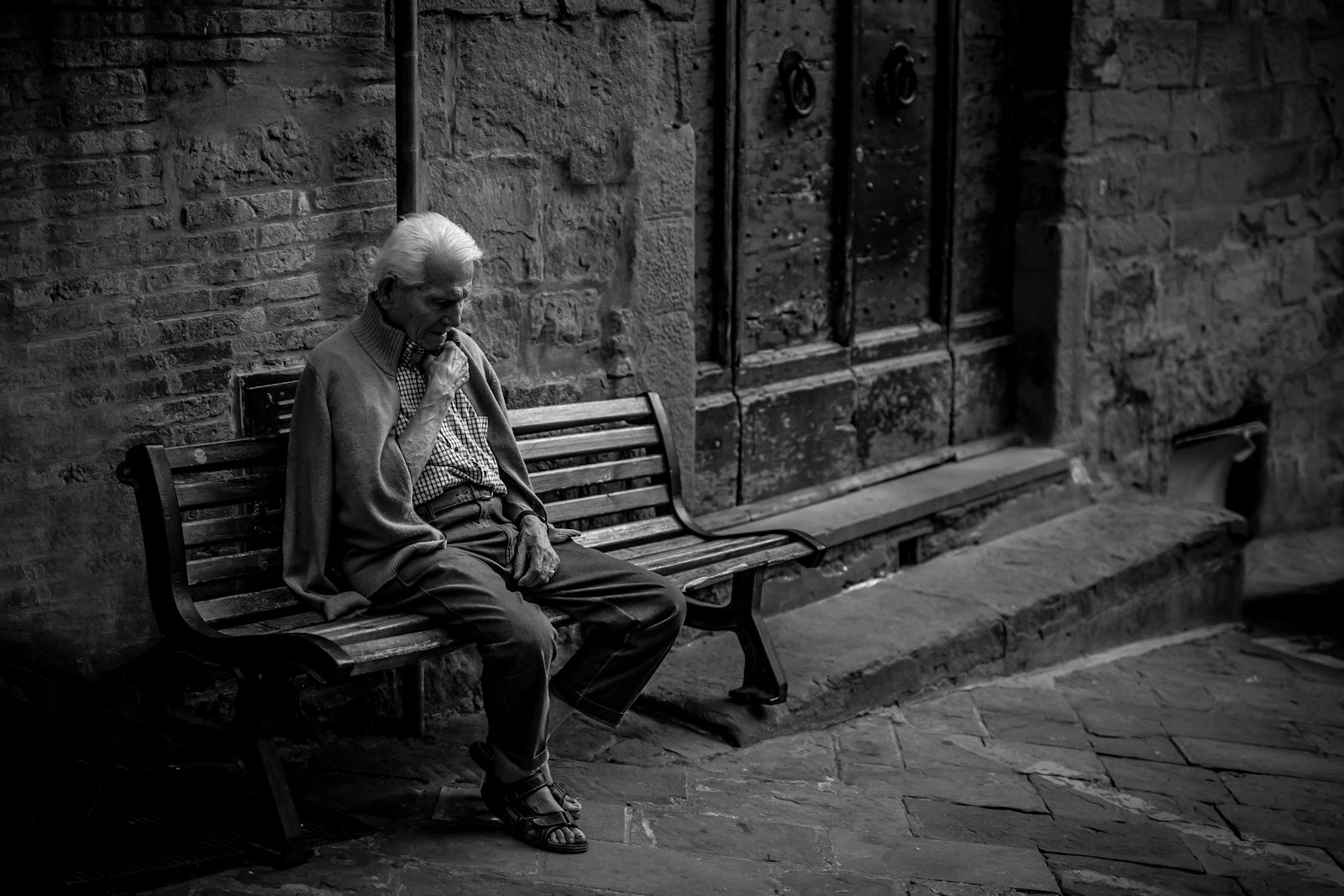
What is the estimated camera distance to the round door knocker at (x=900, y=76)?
5.80 m

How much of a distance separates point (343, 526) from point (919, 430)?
3.17m

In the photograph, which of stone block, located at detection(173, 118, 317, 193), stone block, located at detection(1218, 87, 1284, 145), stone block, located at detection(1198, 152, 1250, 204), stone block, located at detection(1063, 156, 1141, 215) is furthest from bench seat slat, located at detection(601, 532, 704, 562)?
stone block, located at detection(1218, 87, 1284, 145)

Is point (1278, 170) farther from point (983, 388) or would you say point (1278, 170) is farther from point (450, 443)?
point (450, 443)

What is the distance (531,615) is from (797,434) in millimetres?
2277

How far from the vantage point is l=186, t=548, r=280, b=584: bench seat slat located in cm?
342

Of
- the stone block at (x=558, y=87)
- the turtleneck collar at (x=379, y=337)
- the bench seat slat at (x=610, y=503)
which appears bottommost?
the bench seat slat at (x=610, y=503)

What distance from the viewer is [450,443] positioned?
12.1 feet

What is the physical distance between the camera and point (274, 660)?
3.21m

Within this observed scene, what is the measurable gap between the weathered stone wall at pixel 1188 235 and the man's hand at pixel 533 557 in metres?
3.36

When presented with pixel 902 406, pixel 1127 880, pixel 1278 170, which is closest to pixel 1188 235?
pixel 1278 170

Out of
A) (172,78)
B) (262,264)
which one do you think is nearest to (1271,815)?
(262,264)

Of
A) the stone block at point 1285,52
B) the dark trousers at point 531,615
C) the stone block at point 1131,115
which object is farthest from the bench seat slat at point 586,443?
the stone block at point 1285,52

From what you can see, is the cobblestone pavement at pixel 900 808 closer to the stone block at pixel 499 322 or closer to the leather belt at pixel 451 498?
the leather belt at pixel 451 498

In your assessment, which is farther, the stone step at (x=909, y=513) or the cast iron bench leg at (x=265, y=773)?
the stone step at (x=909, y=513)
